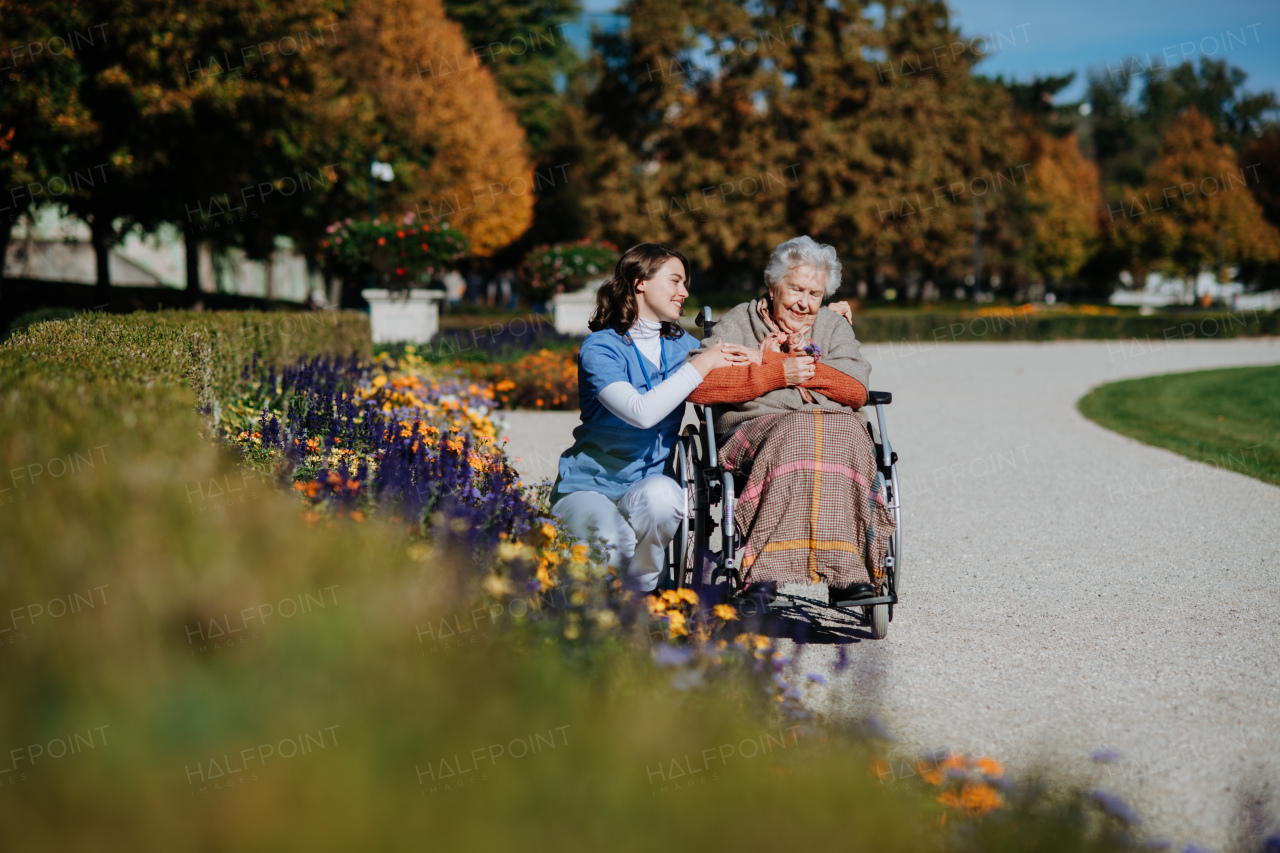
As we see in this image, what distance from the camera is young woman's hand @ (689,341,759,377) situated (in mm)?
4066

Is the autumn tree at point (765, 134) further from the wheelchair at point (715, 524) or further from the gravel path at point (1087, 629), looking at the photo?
the wheelchair at point (715, 524)

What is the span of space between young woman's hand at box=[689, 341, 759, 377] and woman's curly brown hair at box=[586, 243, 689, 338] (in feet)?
1.13

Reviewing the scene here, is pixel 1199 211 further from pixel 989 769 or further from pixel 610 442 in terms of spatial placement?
pixel 989 769

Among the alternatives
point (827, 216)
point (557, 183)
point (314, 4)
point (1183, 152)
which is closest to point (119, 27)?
point (314, 4)

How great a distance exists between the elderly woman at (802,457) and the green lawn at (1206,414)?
5.69 meters

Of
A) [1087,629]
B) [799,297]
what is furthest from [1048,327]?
[799,297]

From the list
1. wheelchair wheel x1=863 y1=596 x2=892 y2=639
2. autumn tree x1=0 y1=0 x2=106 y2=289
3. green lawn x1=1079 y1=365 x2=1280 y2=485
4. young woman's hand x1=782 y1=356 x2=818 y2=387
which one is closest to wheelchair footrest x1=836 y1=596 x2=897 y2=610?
wheelchair wheel x1=863 y1=596 x2=892 y2=639

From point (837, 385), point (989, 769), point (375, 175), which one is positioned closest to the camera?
point (989, 769)

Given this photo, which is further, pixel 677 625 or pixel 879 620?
pixel 879 620

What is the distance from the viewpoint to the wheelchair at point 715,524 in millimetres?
4004

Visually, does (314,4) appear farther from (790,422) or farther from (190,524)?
(190,524)

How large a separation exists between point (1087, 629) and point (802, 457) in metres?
1.63

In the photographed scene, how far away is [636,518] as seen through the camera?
406 centimetres

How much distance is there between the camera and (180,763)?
1.50 metres
